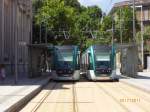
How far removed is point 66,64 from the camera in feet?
149

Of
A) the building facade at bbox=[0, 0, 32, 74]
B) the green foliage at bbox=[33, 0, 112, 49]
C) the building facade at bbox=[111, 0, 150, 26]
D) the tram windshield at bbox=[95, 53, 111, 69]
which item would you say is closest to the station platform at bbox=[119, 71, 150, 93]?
the tram windshield at bbox=[95, 53, 111, 69]

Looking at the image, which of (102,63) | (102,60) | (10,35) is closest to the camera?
(102,63)

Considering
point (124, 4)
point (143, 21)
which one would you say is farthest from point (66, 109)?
point (124, 4)

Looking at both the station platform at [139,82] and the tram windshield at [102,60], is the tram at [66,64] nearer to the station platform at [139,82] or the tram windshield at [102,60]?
the tram windshield at [102,60]

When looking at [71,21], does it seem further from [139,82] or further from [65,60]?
[139,82]

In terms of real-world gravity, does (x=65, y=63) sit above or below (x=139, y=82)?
above

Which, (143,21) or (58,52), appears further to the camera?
(143,21)

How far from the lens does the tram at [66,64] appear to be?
148 feet

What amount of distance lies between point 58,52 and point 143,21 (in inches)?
2497

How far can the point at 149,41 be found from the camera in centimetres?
10119

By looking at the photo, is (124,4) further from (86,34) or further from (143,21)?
(86,34)

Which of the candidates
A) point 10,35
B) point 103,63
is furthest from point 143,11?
point 103,63

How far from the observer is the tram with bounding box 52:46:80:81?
148 feet

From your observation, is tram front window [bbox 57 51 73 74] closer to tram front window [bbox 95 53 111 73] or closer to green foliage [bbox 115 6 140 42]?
tram front window [bbox 95 53 111 73]
